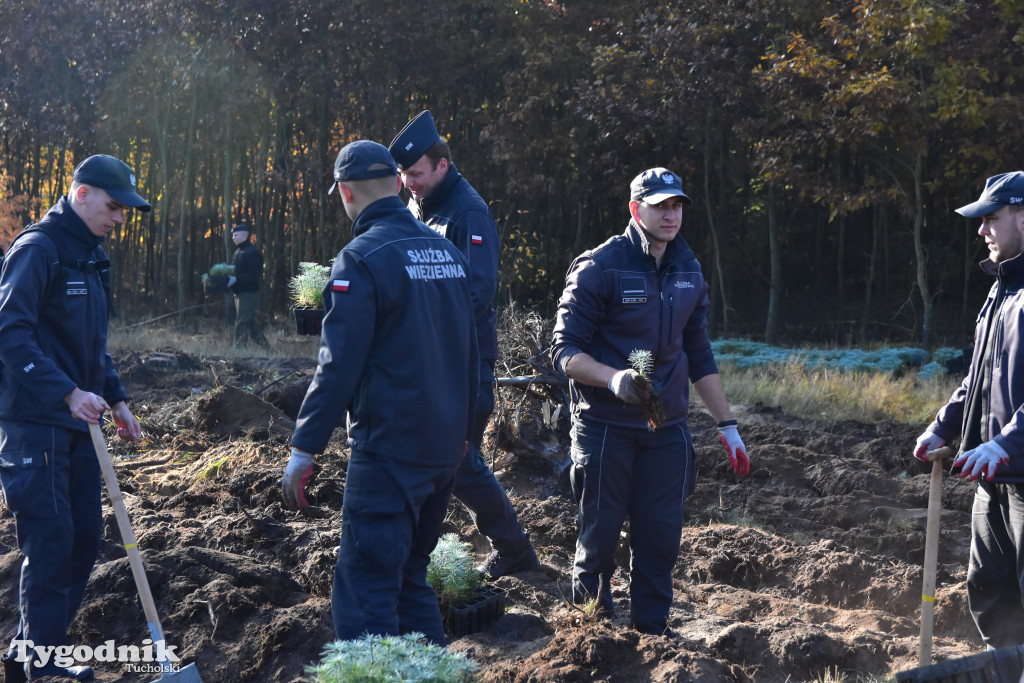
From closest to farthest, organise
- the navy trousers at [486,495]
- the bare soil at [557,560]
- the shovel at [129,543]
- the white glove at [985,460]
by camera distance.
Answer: the white glove at [985,460]
the shovel at [129,543]
the bare soil at [557,560]
the navy trousers at [486,495]

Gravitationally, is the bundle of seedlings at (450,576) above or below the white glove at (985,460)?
below

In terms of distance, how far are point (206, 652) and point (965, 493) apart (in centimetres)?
522

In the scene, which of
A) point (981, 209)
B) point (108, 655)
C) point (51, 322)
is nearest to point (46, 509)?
point (51, 322)

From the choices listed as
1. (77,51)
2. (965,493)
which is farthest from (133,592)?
(77,51)

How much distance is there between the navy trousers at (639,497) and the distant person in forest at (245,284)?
11.4m

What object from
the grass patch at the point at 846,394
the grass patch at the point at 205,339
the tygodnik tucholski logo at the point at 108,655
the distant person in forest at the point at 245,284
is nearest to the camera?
the tygodnik tucholski logo at the point at 108,655

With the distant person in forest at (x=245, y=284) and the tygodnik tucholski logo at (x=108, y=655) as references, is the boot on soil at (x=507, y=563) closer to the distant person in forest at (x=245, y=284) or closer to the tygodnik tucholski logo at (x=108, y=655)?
the tygodnik tucholski logo at (x=108, y=655)

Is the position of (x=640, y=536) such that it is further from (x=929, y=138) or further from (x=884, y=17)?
(x=929, y=138)

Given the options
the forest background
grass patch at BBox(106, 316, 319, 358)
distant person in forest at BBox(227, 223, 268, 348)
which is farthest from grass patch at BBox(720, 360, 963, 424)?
distant person in forest at BBox(227, 223, 268, 348)

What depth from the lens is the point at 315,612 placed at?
14.5 feet

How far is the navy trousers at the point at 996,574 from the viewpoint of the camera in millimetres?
3871

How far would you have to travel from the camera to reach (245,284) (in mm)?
15117

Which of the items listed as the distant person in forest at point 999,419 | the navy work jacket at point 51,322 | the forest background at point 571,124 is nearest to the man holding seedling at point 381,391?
the navy work jacket at point 51,322

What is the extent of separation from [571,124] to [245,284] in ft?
20.1
